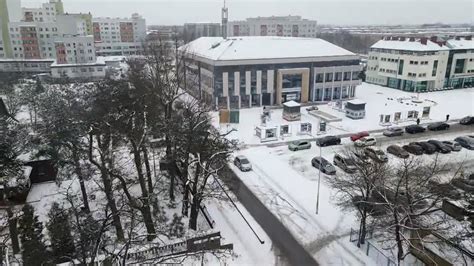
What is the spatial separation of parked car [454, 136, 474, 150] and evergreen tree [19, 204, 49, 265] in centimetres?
3369

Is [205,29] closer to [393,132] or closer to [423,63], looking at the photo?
[423,63]

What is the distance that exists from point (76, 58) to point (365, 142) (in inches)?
2301

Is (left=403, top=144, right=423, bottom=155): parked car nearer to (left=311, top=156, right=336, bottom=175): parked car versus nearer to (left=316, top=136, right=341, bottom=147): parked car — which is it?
(left=316, top=136, right=341, bottom=147): parked car

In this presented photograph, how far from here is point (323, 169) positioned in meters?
26.1

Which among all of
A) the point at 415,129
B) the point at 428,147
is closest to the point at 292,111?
the point at 415,129

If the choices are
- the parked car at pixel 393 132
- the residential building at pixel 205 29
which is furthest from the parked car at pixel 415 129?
the residential building at pixel 205 29

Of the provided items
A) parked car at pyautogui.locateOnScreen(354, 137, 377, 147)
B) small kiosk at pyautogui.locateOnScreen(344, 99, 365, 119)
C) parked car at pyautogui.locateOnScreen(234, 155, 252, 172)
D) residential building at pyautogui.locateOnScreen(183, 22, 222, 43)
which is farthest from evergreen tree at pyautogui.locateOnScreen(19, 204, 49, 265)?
residential building at pyautogui.locateOnScreen(183, 22, 222, 43)

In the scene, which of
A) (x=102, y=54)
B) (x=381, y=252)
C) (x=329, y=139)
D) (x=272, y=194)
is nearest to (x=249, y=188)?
(x=272, y=194)

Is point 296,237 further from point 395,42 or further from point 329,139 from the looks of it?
point 395,42

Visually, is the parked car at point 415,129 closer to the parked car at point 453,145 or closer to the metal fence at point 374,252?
the parked car at point 453,145

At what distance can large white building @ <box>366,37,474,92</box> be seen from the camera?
186ft

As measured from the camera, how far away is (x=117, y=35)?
106m

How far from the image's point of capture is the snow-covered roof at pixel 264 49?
4684 cm

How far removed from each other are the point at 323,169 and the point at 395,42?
4477cm
